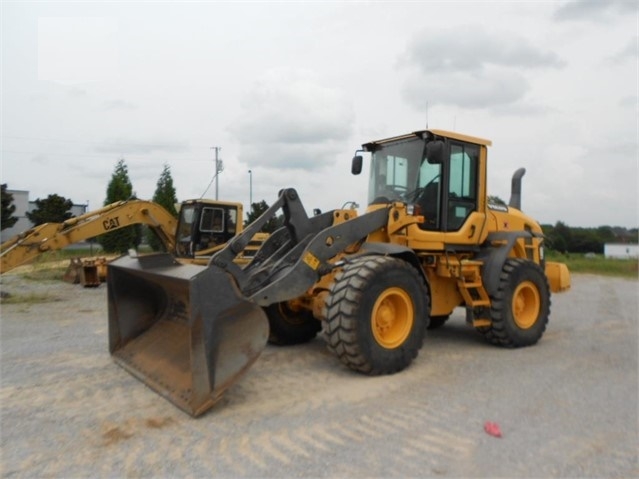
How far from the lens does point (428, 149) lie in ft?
20.3

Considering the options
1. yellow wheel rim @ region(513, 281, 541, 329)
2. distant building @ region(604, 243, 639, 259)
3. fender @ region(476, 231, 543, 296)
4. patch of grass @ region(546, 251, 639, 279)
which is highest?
fender @ region(476, 231, 543, 296)

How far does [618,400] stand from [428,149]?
317 centimetres

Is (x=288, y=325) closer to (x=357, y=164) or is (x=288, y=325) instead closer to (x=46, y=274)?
(x=357, y=164)

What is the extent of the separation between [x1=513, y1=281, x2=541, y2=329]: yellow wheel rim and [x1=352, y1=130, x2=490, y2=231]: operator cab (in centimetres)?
133

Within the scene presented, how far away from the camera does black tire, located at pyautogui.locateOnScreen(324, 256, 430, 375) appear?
5.16m

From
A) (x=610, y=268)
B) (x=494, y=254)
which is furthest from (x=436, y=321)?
(x=610, y=268)

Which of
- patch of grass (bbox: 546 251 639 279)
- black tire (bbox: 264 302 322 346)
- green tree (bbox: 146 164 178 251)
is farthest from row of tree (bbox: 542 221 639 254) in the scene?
black tire (bbox: 264 302 322 346)

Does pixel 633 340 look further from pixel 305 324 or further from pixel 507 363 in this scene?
pixel 305 324

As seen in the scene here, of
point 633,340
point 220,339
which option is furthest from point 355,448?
point 633,340

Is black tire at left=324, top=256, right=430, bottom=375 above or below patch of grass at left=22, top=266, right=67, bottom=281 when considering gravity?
above

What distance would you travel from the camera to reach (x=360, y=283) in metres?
5.21

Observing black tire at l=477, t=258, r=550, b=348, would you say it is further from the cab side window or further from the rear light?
the rear light

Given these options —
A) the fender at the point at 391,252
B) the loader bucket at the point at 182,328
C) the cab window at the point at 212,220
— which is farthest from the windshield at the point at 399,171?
the cab window at the point at 212,220

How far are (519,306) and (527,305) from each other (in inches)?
8.2
